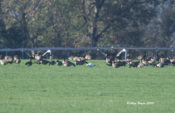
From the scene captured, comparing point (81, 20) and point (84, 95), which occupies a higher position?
point (81, 20)

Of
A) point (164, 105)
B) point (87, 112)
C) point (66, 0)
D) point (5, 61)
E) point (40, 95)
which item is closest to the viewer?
point (87, 112)

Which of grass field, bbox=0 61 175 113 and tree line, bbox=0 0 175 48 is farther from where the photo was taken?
tree line, bbox=0 0 175 48

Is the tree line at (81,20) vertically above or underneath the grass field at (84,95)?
above

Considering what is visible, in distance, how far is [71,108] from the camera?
43.2 ft

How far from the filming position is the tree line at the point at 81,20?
190ft

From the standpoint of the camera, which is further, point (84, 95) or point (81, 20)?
point (81, 20)

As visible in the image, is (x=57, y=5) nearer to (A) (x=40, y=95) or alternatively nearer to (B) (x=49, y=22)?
(B) (x=49, y=22)

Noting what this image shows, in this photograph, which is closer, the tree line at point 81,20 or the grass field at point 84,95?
the grass field at point 84,95

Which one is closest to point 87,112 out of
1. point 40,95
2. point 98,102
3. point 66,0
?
point 98,102

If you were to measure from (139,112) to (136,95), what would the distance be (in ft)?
12.9

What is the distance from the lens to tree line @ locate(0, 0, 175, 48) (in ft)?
190

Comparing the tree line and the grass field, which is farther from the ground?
the tree line

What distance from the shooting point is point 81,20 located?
59.4 metres

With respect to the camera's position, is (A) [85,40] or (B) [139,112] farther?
(A) [85,40]
